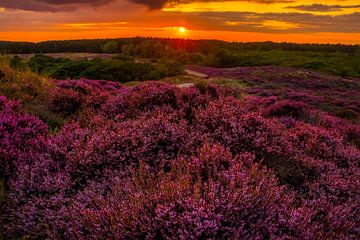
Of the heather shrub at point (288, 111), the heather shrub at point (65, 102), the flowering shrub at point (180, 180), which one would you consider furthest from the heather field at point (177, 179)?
→ the heather shrub at point (288, 111)

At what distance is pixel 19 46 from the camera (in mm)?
129000

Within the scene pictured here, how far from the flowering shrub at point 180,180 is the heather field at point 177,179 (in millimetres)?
16

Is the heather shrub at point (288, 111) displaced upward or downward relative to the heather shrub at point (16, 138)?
downward

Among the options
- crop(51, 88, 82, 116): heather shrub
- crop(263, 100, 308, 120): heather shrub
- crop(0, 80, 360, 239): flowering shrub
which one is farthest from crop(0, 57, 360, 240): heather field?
crop(263, 100, 308, 120): heather shrub

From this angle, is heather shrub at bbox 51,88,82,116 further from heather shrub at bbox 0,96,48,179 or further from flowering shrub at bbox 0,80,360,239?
heather shrub at bbox 0,96,48,179

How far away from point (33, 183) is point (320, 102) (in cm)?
2712

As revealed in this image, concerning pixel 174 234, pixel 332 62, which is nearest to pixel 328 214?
pixel 174 234

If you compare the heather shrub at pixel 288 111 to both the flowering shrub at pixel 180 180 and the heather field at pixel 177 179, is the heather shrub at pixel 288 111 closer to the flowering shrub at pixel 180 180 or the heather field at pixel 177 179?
the heather field at pixel 177 179

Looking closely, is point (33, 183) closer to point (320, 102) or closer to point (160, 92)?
point (160, 92)

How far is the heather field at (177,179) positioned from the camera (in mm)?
3225

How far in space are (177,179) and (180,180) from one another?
0.28 meters

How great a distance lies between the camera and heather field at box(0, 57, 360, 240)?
3225 mm

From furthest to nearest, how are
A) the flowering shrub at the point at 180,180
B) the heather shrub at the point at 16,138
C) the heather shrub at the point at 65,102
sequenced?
1. the heather shrub at the point at 65,102
2. the heather shrub at the point at 16,138
3. the flowering shrub at the point at 180,180

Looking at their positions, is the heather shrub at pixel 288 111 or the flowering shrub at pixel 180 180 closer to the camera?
the flowering shrub at pixel 180 180
